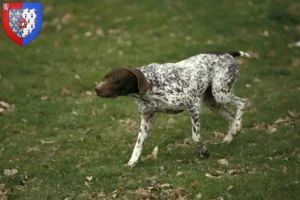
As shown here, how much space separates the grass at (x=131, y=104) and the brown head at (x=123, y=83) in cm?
132

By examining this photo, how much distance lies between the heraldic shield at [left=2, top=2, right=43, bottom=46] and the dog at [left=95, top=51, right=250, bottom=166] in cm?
222

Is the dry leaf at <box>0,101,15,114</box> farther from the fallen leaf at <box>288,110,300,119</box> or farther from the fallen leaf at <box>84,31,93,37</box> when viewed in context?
the fallen leaf at <box>288,110,300,119</box>

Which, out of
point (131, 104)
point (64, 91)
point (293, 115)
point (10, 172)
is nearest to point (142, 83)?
point (10, 172)

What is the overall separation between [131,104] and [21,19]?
4.45 meters

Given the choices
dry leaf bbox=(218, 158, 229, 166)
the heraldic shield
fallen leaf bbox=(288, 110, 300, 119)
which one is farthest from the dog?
the heraldic shield

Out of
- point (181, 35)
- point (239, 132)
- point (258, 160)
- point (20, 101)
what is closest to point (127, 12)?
point (181, 35)

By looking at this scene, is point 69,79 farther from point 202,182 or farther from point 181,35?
point 202,182

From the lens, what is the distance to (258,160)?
28.7ft

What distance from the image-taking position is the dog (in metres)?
8.34

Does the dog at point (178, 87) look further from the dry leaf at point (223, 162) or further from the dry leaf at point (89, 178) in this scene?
the dry leaf at point (89, 178)

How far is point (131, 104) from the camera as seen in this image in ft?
44.3

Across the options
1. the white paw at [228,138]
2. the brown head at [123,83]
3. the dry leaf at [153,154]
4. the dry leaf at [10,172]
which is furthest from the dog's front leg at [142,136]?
the dry leaf at [10,172]

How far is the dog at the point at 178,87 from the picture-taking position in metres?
8.34

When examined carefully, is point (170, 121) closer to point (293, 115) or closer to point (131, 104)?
point (131, 104)
